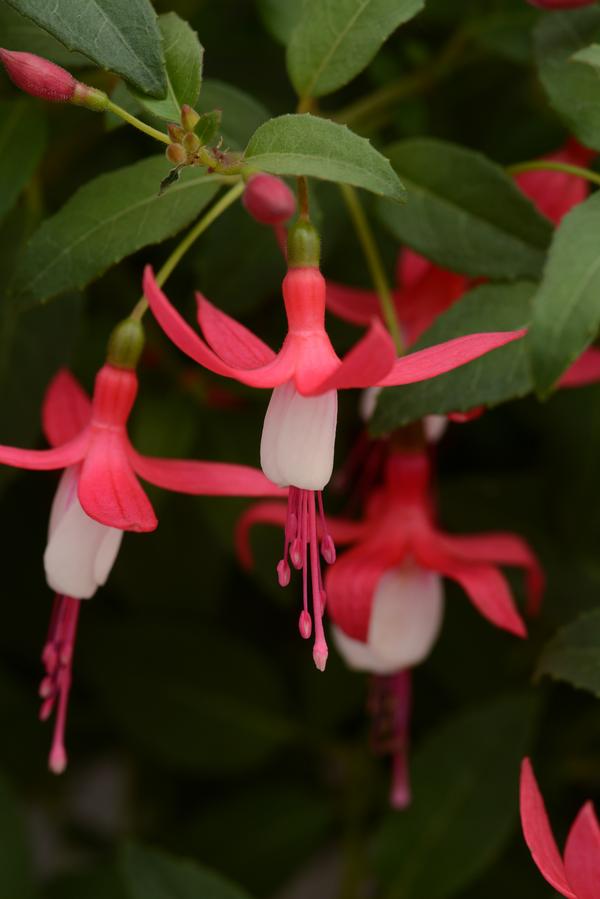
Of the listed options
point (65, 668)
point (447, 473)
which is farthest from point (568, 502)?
point (65, 668)

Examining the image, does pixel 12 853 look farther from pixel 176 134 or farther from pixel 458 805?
pixel 176 134

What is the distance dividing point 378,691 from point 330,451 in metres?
0.32

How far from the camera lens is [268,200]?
1.53 feet

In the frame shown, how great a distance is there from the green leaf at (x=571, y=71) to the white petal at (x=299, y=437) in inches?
8.5

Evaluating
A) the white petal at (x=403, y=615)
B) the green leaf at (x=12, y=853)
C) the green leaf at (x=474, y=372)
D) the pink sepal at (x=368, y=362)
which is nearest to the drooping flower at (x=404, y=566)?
the white petal at (x=403, y=615)

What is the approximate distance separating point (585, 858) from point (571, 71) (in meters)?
0.41

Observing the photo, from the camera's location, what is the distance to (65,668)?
63cm

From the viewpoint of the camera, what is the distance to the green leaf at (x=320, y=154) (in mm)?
500

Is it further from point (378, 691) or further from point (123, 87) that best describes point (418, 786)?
point (123, 87)

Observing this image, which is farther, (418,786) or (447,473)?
(447,473)

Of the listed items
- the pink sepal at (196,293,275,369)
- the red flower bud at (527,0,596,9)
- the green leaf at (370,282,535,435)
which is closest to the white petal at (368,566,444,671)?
the green leaf at (370,282,535,435)

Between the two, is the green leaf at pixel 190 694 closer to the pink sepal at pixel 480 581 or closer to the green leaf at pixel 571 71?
the pink sepal at pixel 480 581

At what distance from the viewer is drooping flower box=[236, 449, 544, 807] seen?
68 cm

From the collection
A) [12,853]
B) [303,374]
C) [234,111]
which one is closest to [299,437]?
[303,374]
